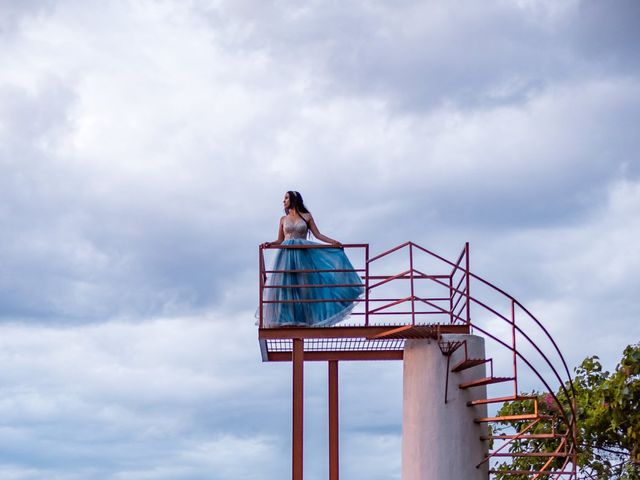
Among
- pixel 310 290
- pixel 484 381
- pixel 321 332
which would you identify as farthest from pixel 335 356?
pixel 484 381

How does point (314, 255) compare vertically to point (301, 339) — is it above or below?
above

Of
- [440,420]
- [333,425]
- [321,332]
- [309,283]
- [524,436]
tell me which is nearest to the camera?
[524,436]

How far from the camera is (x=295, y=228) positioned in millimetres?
15305

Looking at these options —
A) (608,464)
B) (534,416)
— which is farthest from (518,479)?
(534,416)

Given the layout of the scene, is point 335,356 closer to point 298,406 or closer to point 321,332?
point 321,332

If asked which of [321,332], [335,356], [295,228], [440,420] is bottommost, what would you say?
[440,420]

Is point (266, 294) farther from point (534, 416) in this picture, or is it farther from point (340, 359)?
point (534, 416)

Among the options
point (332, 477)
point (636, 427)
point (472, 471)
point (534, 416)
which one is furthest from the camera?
point (636, 427)

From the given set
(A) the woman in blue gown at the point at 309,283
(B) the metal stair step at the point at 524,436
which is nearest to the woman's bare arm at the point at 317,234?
(A) the woman in blue gown at the point at 309,283

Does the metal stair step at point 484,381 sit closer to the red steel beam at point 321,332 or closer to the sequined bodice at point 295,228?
the red steel beam at point 321,332

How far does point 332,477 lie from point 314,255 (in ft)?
10.6

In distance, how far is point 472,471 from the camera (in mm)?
14555

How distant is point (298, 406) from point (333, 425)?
4.97 feet

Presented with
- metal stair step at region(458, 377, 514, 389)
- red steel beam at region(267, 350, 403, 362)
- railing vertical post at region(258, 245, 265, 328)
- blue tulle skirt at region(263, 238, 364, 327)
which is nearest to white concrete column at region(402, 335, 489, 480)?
metal stair step at region(458, 377, 514, 389)
